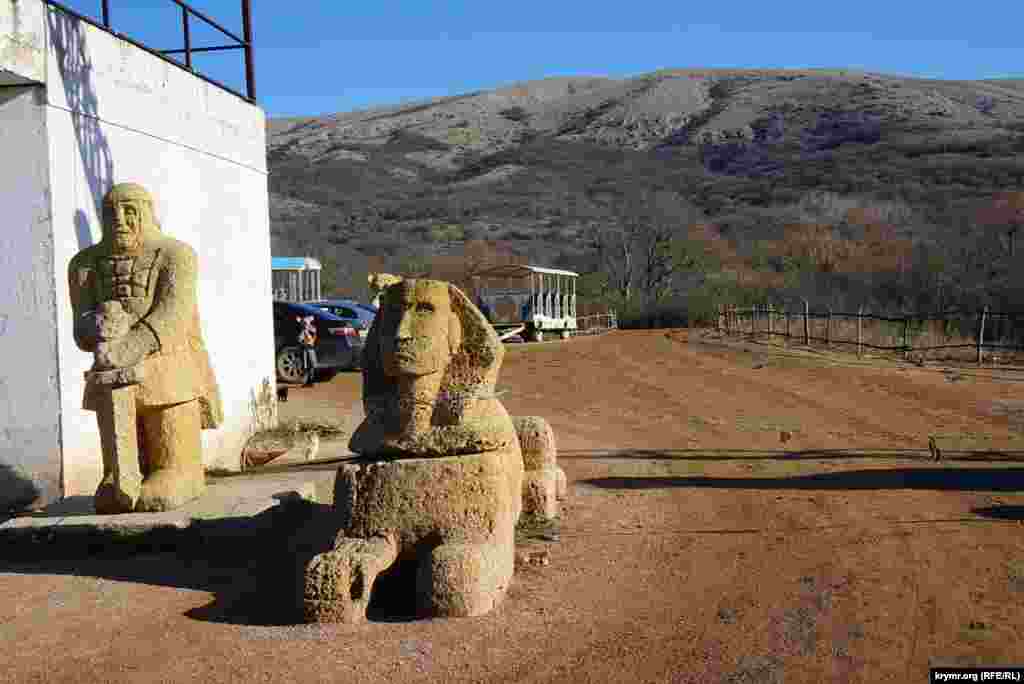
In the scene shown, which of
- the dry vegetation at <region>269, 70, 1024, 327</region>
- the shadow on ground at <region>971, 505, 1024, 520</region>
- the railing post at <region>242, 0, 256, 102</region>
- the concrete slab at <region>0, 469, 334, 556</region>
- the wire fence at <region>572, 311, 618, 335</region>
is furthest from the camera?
the dry vegetation at <region>269, 70, 1024, 327</region>

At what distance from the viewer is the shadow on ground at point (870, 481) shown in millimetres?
8547

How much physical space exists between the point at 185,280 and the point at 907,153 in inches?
2561

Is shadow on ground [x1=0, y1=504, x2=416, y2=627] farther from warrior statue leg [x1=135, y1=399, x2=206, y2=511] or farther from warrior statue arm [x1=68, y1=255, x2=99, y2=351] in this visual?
warrior statue arm [x1=68, y1=255, x2=99, y2=351]

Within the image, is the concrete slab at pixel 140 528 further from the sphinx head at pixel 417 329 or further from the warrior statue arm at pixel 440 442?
the sphinx head at pixel 417 329

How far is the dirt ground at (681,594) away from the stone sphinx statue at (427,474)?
19 cm

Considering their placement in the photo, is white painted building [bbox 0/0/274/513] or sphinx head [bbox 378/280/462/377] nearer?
sphinx head [bbox 378/280/462/377]

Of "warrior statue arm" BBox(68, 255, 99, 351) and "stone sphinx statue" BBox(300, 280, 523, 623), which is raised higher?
"warrior statue arm" BBox(68, 255, 99, 351)

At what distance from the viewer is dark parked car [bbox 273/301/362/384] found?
18422 mm

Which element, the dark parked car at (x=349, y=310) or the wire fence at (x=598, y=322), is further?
the wire fence at (x=598, y=322)

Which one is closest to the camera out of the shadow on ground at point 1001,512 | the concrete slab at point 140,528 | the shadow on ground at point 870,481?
the concrete slab at point 140,528

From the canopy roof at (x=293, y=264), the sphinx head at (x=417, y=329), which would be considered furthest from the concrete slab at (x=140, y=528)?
the canopy roof at (x=293, y=264)

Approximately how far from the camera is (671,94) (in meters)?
92.6

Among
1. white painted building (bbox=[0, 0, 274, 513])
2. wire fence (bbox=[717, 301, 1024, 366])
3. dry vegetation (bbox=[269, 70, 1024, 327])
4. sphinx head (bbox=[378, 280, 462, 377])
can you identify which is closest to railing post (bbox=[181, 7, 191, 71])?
white painted building (bbox=[0, 0, 274, 513])

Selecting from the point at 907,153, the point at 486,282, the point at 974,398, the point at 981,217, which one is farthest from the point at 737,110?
the point at 974,398
